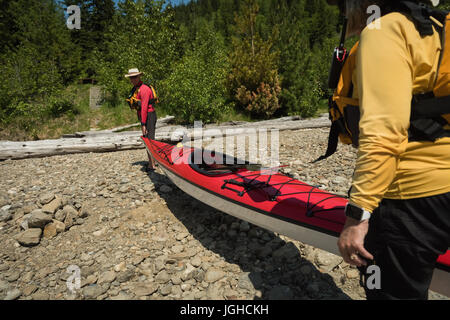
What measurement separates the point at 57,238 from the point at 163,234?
155cm

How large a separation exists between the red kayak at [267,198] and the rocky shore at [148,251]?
59 centimetres

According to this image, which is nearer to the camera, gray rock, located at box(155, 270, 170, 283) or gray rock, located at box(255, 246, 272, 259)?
gray rock, located at box(155, 270, 170, 283)

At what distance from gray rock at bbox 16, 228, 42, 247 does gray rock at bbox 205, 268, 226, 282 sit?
2.51m

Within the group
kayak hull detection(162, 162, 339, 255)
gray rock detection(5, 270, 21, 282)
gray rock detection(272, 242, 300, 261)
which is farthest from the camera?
gray rock detection(272, 242, 300, 261)

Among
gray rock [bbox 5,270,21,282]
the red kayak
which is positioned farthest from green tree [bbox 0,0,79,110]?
the red kayak

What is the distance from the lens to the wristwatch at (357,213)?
101 cm

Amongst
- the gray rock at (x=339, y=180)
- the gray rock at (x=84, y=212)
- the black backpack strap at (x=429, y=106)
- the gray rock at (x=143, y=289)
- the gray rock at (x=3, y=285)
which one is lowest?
the gray rock at (x=143, y=289)

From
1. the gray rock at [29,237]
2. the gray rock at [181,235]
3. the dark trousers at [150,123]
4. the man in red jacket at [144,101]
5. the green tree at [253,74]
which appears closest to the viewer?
the gray rock at [29,237]

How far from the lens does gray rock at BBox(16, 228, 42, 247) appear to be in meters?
3.32

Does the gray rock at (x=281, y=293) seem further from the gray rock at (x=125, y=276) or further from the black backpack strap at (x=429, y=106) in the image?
the black backpack strap at (x=429, y=106)

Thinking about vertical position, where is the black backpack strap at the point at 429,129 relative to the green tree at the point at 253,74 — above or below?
below

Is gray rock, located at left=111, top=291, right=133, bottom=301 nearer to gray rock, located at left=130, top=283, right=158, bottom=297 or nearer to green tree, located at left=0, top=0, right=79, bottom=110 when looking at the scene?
gray rock, located at left=130, top=283, right=158, bottom=297

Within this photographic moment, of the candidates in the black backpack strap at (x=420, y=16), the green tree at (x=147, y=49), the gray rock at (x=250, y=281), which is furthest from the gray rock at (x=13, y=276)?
the green tree at (x=147, y=49)
